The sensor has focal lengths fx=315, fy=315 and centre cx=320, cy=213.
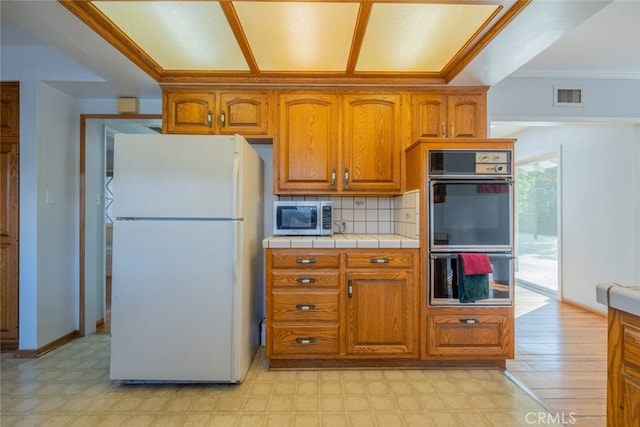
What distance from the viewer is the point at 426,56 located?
224 cm

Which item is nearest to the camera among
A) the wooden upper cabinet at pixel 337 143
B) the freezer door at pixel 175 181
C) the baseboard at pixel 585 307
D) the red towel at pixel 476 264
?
the freezer door at pixel 175 181

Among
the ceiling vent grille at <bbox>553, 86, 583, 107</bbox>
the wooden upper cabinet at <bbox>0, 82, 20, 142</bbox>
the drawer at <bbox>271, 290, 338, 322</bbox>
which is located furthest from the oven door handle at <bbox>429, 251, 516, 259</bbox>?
the wooden upper cabinet at <bbox>0, 82, 20, 142</bbox>

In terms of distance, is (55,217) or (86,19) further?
(55,217)

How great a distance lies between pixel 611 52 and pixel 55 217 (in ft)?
15.8

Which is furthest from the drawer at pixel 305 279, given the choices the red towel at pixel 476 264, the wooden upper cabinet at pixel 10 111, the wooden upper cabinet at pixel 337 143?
the wooden upper cabinet at pixel 10 111

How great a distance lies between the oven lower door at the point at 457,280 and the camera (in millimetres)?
2223

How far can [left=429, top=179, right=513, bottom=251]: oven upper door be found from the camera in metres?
2.23

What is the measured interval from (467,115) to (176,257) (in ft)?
8.10

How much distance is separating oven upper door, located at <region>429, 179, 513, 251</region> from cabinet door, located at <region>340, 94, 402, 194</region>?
44cm

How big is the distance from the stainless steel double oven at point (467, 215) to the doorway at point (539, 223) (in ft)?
8.13

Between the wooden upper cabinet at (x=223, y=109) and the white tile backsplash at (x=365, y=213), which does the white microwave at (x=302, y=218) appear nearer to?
the white tile backsplash at (x=365, y=213)

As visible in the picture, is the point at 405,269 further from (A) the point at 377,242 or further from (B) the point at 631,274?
(B) the point at 631,274

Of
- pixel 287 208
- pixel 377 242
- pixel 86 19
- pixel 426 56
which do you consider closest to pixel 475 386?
pixel 377 242

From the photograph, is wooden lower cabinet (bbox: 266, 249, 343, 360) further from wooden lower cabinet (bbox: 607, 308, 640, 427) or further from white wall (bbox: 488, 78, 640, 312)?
white wall (bbox: 488, 78, 640, 312)
